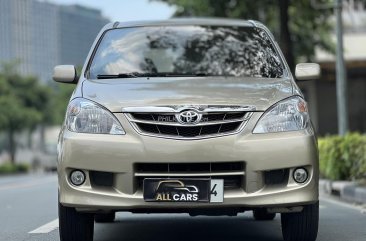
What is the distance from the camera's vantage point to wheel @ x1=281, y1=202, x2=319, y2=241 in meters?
4.79

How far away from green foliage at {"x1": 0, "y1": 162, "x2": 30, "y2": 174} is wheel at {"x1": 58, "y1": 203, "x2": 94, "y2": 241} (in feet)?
108

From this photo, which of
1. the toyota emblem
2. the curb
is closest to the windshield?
the toyota emblem

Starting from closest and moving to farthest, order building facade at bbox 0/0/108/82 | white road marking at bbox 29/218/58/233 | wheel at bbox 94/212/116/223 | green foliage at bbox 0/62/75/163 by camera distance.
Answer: white road marking at bbox 29/218/58/233
wheel at bbox 94/212/116/223
green foliage at bbox 0/62/75/163
building facade at bbox 0/0/108/82

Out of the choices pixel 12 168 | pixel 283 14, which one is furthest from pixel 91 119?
pixel 12 168

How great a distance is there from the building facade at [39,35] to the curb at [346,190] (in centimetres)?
4180

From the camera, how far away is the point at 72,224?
4777mm

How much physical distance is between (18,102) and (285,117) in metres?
38.4

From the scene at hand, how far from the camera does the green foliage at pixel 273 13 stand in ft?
55.7

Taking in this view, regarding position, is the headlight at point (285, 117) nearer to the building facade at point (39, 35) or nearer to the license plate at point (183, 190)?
the license plate at point (183, 190)

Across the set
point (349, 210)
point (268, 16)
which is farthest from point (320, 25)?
point (349, 210)

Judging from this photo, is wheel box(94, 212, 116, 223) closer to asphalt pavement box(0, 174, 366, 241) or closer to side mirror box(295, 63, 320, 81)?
asphalt pavement box(0, 174, 366, 241)

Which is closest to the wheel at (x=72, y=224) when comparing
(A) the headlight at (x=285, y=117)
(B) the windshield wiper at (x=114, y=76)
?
(B) the windshield wiper at (x=114, y=76)

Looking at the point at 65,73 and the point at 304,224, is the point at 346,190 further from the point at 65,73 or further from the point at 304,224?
the point at 65,73

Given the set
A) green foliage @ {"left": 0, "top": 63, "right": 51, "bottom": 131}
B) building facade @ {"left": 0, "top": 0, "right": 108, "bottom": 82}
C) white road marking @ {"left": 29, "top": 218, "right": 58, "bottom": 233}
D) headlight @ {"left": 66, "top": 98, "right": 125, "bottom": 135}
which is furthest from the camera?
building facade @ {"left": 0, "top": 0, "right": 108, "bottom": 82}
